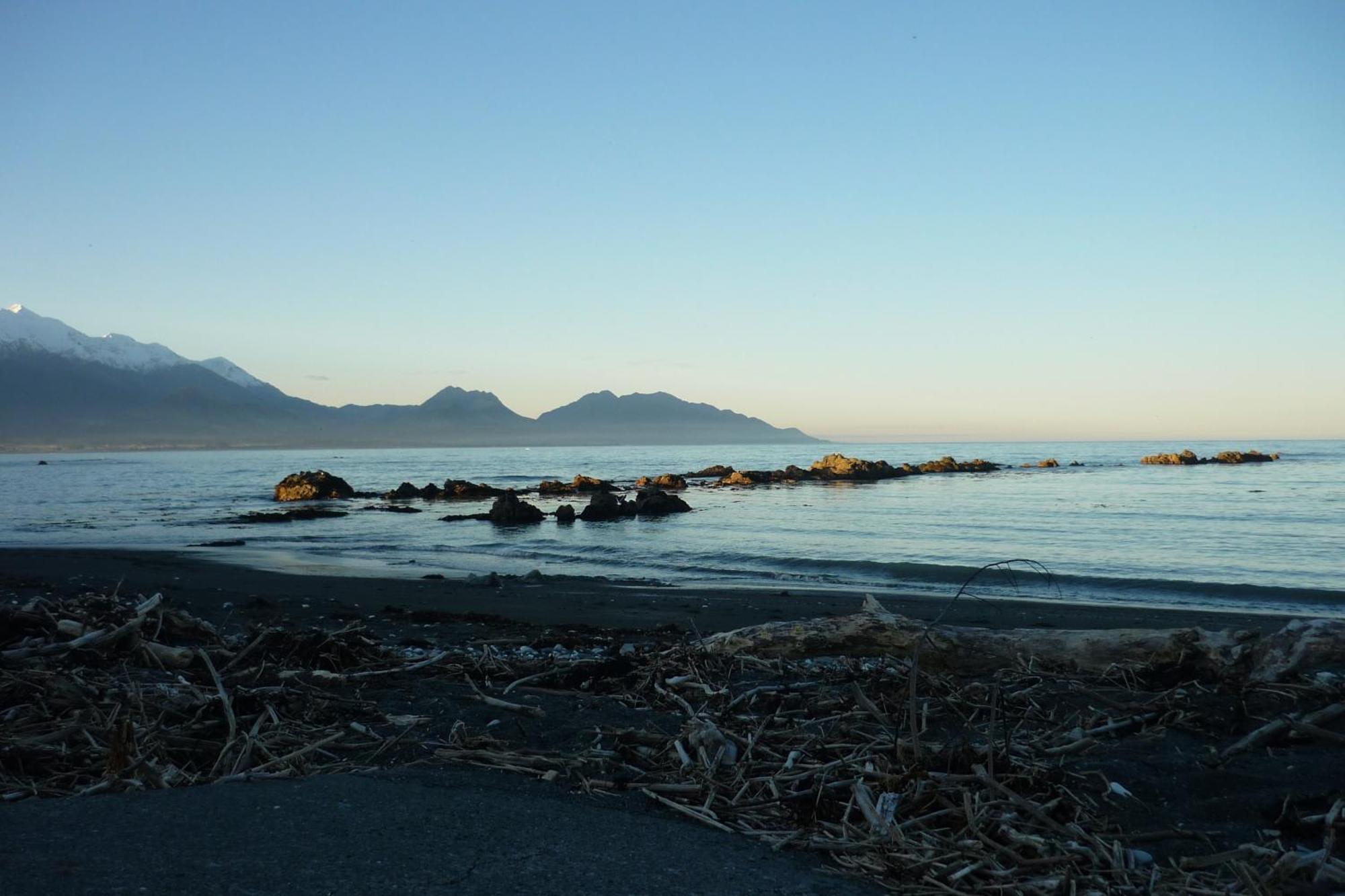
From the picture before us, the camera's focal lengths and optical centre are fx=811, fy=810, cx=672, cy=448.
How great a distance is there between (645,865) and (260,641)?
4681 mm

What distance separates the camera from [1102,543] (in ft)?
71.4

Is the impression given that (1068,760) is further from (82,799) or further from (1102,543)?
(1102,543)

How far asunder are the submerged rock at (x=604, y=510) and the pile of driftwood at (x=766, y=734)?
79.6 feet

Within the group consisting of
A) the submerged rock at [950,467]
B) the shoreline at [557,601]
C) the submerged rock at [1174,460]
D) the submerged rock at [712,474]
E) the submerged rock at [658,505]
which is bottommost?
the shoreline at [557,601]

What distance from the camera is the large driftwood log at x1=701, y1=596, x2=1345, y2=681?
570 cm

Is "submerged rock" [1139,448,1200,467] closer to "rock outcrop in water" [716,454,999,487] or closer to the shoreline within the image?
"rock outcrop in water" [716,454,999,487]

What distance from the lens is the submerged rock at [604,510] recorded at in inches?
1236

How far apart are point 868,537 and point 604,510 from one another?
454 inches

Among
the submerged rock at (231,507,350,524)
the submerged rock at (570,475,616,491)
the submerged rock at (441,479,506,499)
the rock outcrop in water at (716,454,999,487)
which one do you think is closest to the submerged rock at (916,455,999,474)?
the rock outcrop in water at (716,454,999,487)

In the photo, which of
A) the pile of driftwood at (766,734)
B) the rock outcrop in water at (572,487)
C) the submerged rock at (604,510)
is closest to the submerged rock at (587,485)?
A: the rock outcrop in water at (572,487)

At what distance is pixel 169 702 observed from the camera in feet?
15.6

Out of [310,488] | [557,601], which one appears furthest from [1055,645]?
[310,488]

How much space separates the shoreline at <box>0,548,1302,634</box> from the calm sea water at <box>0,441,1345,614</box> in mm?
1396

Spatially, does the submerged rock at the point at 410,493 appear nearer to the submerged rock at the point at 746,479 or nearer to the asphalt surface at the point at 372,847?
the submerged rock at the point at 746,479
